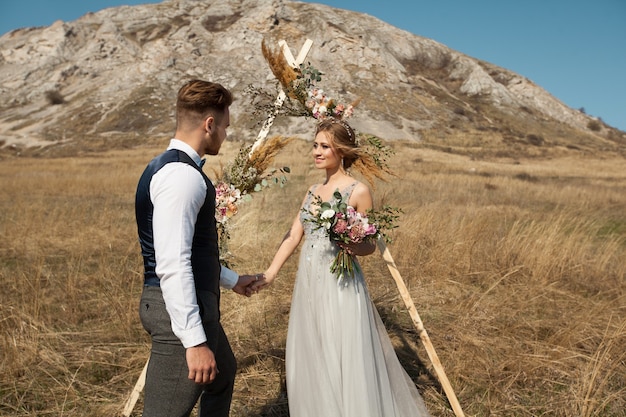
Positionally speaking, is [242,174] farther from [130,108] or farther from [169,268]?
[130,108]

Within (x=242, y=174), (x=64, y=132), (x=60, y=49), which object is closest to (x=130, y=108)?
(x=64, y=132)

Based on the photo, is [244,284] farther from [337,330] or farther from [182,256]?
[182,256]

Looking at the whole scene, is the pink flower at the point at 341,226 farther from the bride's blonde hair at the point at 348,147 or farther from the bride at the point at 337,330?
the bride's blonde hair at the point at 348,147

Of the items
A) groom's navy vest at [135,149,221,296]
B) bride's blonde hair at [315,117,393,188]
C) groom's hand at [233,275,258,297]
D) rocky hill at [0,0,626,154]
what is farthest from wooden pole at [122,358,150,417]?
rocky hill at [0,0,626,154]

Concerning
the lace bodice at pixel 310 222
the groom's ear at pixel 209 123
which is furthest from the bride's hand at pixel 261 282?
the groom's ear at pixel 209 123

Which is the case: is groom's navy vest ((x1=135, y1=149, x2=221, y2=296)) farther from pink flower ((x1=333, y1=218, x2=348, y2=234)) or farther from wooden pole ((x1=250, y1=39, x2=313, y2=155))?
wooden pole ((x1=250, y1=39, x2=313, y2=155))

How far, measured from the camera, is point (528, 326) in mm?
5188

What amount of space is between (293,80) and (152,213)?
1.89m

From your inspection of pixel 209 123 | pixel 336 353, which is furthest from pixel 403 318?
pixel 209 123

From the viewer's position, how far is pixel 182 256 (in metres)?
1.93

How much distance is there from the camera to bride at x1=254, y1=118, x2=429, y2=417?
3.00 meters

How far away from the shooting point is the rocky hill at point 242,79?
50.7 metres

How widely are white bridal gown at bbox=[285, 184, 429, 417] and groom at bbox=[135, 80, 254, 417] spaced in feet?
3.50

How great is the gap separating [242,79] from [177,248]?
5858cm
